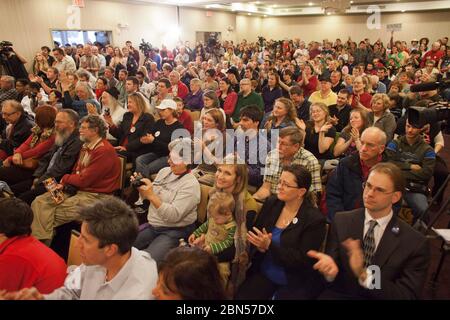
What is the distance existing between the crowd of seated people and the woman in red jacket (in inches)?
0.4

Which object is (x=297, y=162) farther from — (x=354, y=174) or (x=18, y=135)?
(x=18, y=135)

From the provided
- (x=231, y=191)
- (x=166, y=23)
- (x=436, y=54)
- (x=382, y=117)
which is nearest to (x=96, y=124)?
(x=231, y=191)

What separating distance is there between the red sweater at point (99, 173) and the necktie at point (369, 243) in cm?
207

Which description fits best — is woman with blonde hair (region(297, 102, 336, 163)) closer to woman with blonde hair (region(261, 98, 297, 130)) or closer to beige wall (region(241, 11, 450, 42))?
woman with blonde hair (region(261, 98, 297, 130))

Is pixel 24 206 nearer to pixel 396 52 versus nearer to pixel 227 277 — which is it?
pixel 227 277

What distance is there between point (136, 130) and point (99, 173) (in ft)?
4.01

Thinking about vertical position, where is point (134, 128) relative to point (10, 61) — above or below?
below

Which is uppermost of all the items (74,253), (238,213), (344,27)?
(344,27)

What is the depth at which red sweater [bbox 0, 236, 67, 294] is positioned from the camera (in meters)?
1.56

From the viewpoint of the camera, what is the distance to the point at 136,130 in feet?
13.2

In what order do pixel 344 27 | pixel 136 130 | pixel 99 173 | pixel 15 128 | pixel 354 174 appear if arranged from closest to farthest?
pixel 354 174 < pixel 99 173 < pixel 15 128 < pixel 136 130 < pixel 344 27

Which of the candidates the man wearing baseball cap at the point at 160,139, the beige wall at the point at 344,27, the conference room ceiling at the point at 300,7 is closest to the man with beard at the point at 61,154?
the man wearing baseball cap at the point at 160,139

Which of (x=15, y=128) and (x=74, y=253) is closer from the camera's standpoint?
(x=74, y=253)

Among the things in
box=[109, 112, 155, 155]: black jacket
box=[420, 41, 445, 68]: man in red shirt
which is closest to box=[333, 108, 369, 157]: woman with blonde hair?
box=[109, 112, 155, 155]: black jacket
